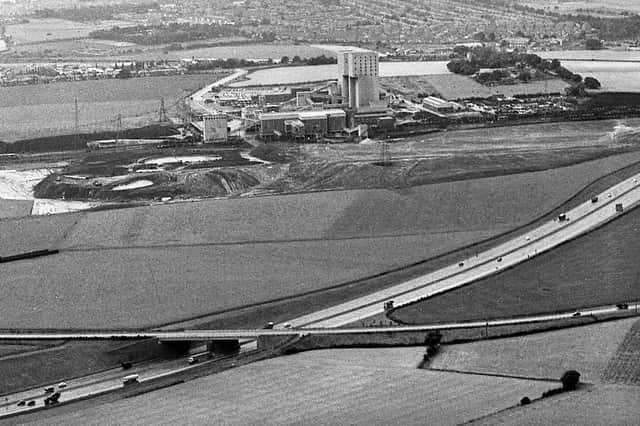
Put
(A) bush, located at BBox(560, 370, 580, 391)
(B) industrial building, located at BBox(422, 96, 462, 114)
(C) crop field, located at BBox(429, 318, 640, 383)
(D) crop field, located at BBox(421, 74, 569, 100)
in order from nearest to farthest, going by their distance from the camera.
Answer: (A) bush, located at BBox(560, 370, 580, 391)
(C) crop field, located at BBox(429, 318, 640, 383)
(B) industrial building, located at BBox(422, 96, 462, 114)
(D) crop field, located at BBox(421, 74, 569, 100)

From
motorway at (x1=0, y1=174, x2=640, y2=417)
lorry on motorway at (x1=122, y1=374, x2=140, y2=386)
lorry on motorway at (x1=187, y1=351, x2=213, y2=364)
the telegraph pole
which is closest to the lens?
lorry on motorway at (x1=122, y1=374, x2=140, y2=386)

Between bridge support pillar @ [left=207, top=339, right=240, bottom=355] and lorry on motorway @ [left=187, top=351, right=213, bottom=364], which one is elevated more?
bridge support pillar @ [left=207, top=339, right=240, bottom=355]

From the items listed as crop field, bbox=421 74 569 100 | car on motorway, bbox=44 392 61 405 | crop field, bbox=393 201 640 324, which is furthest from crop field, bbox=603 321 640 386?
crop field, bbox=421 74 569 100

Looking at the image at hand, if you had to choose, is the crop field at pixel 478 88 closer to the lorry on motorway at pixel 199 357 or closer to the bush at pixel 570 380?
the lorry on motorway at pixel 199 357

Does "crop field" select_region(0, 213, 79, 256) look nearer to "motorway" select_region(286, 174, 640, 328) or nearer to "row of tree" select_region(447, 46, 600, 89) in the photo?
"motorway" select_region(286, 174, 640, 328)

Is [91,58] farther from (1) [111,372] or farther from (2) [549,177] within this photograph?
(1) [111,372]

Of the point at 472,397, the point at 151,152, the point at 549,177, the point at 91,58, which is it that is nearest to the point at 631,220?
the point at 549,177
